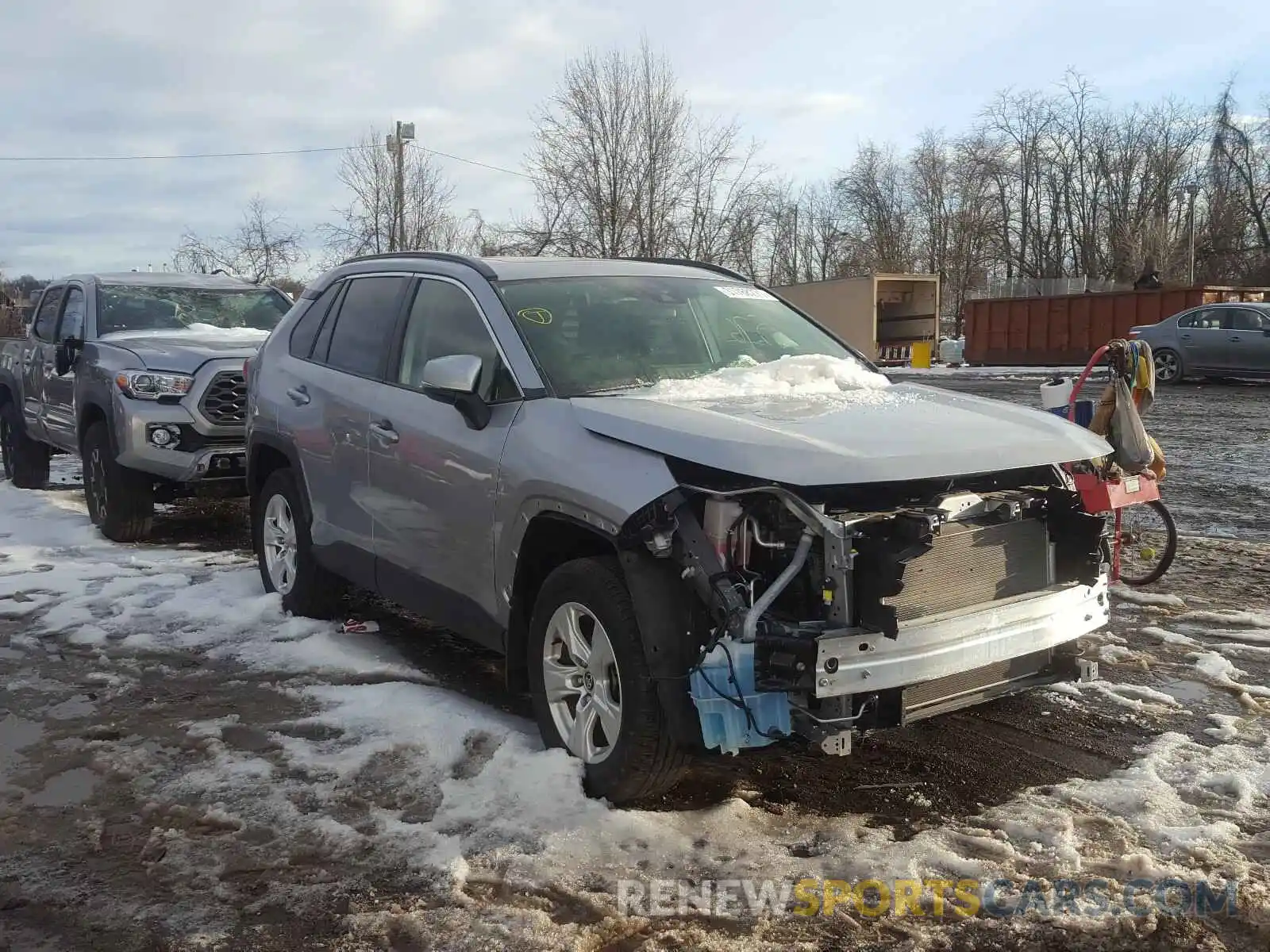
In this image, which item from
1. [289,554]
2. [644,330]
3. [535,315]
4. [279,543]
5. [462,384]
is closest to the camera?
[462,384]

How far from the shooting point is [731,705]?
3.29m

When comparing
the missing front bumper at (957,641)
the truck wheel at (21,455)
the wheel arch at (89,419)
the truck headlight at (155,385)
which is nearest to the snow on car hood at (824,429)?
the missing front bumper at (957,641)

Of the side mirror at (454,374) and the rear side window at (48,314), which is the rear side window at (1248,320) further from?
the side mirror at (454,374)

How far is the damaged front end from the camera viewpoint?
327 cm

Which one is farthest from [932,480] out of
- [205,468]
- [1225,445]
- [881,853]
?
[1225,445]

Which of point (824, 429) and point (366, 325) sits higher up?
point (366, 325)

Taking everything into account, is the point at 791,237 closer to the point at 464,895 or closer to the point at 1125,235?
the point at 1125,235

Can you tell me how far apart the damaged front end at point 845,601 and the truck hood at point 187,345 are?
547 cm

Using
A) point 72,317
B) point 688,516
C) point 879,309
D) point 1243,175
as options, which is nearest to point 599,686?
point 688,516

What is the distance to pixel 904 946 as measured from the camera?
2.93 metres

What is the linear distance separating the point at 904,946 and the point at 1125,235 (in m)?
58.7

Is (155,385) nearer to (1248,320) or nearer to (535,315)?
(535,315)

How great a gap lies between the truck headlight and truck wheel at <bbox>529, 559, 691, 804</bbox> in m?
5.19

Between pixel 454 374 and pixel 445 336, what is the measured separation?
0.80 metres
